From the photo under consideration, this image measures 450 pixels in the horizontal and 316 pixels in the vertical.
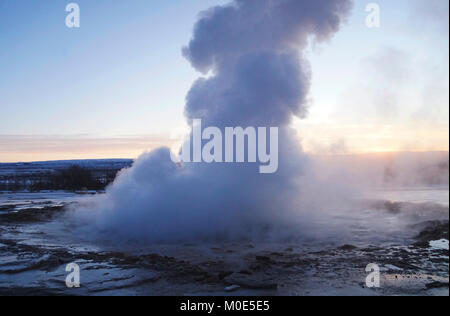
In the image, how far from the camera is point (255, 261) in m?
8.04

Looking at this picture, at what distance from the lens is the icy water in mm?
6469

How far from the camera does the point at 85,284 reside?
6730 millimetres

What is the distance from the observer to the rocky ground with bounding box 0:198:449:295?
6418 millimetres

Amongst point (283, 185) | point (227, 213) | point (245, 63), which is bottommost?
point (227, 213)

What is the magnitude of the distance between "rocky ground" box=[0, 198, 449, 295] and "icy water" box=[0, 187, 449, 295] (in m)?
0.02

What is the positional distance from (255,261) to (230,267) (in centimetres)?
71

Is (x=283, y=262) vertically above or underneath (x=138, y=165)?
underneath

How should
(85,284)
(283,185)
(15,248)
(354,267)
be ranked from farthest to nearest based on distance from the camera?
(283,185)
(15,248)
(354,267)
(85,284)

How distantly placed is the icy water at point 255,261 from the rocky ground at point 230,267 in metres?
0.02
